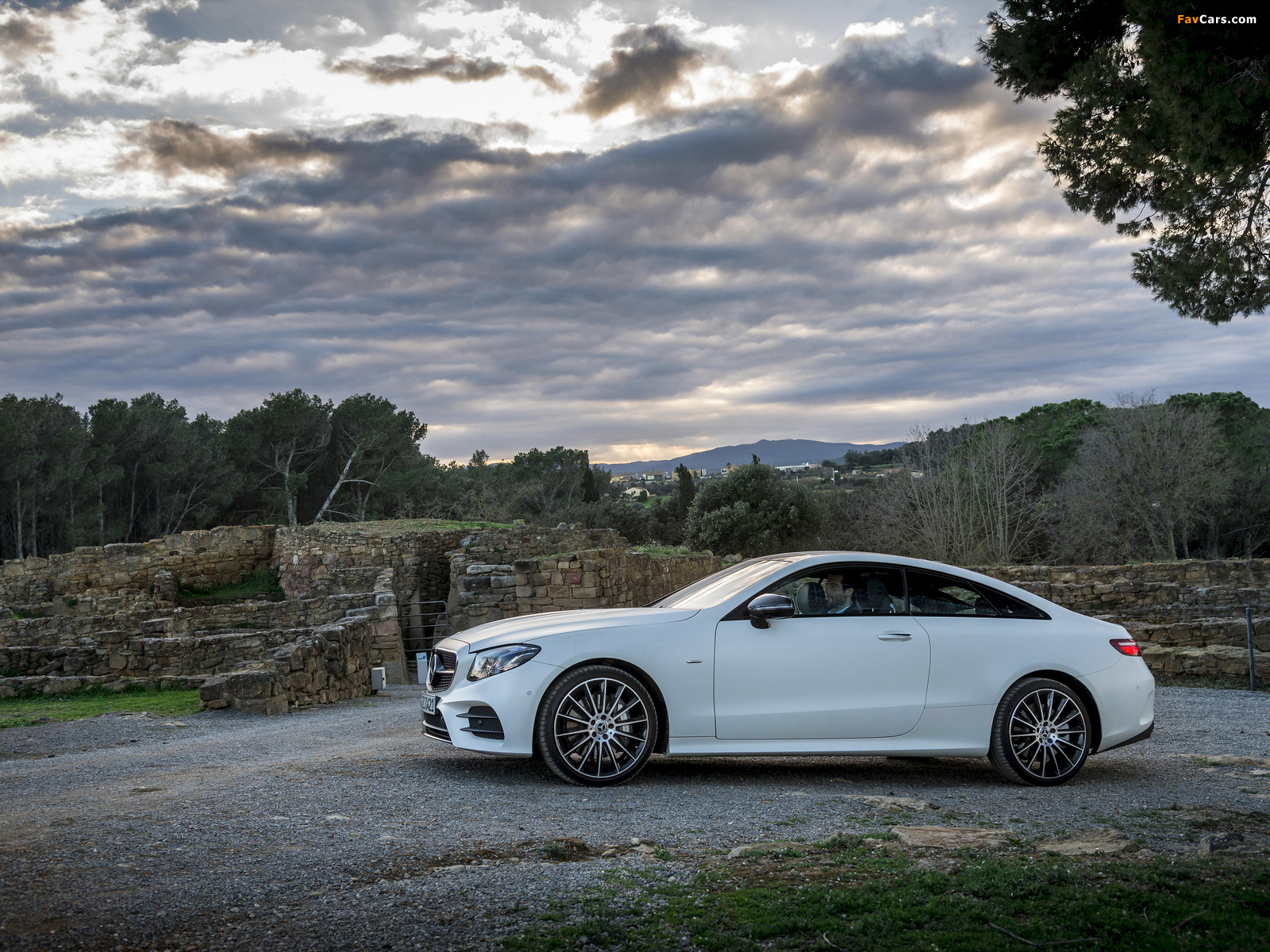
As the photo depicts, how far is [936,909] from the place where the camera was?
10.8ft

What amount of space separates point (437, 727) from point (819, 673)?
2553 mm

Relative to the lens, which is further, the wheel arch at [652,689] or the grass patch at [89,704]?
the grass patch at [89,704]

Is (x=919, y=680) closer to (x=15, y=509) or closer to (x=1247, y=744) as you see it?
(x=1247, y=744)

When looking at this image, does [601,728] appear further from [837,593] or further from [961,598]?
[961,598]

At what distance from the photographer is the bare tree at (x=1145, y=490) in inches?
1387

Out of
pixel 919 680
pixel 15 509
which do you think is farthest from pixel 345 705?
pixel 15 509

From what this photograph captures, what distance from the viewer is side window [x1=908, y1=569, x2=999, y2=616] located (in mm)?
6203

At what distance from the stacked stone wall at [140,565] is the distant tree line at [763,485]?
12.3 meters

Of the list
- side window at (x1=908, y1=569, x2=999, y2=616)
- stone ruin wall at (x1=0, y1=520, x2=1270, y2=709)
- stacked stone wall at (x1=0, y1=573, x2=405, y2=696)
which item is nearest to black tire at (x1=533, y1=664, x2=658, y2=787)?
side window at (x1=908, y1=569, x2=999, y2=616)

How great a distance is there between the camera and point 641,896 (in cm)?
348

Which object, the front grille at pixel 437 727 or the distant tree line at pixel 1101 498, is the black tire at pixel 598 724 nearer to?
the front grille at pixel 437 727

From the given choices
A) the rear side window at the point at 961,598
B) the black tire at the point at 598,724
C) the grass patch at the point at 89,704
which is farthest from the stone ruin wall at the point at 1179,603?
the grass patch at the point at 89,704

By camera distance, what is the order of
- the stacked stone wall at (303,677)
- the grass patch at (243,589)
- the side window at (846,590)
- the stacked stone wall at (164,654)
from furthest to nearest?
Result: the grass patch at (243,589) → the stacked stone wall at (164,654) → the stacked stone wall at (303,677) → the side window at (846,590)

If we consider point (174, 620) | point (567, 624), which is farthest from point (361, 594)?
point (567, 624)
